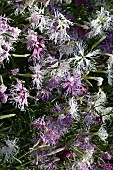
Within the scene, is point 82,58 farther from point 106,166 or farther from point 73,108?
point 106,166

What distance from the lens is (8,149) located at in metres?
1.38

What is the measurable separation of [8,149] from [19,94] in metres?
0.18

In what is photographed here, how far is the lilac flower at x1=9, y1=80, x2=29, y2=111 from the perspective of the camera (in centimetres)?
132

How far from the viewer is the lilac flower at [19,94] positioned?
52.1 inches

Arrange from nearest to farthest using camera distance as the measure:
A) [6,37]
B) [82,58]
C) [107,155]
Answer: [6,37], [82,58], [107,155]

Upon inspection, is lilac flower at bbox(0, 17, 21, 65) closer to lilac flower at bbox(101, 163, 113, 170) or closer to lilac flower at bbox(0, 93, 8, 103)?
lilac flower at bbox(0, 93, 8, 103)

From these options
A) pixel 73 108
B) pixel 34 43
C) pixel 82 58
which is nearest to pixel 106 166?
pixel 73 108

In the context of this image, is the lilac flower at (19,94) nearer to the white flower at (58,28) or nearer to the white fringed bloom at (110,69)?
the white flower at (58,28)

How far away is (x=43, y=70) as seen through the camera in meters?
1.38

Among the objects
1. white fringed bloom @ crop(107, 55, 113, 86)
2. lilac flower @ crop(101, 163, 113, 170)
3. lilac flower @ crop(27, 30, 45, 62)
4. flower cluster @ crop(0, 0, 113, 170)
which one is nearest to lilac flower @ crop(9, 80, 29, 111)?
flower cluster @ crop(0, 0, 113, 170)

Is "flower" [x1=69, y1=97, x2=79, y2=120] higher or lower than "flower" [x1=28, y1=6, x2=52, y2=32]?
above

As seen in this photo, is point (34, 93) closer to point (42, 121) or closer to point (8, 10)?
point (42, 121)

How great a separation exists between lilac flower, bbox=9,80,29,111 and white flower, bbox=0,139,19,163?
117mm

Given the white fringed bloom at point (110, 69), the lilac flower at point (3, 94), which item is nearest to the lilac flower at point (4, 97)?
the lilac flower at point (3, 94)
